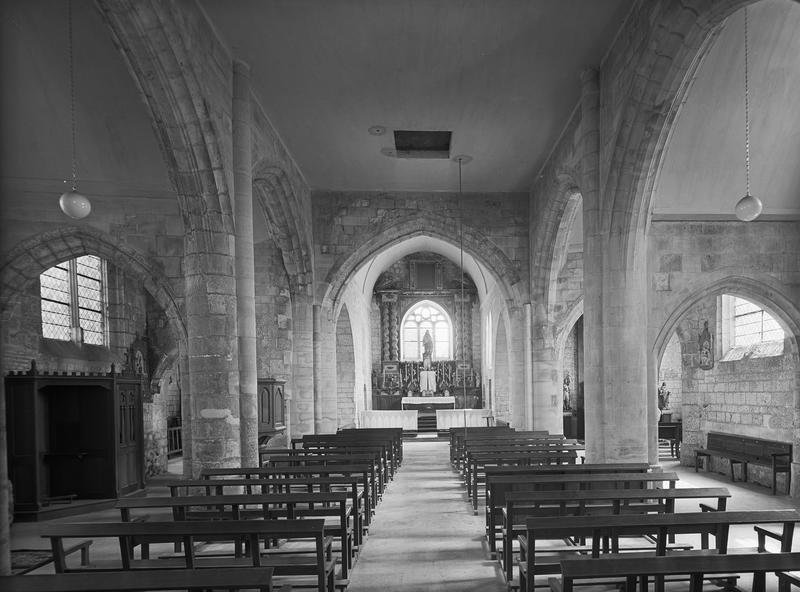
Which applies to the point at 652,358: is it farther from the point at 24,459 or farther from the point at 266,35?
the point at 24,459

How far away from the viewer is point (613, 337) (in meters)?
7.83

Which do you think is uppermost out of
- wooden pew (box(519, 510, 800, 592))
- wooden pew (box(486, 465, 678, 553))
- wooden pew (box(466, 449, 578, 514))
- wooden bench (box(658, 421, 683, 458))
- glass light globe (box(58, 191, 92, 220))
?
glass light globe (box(58, 191, 92, 220))

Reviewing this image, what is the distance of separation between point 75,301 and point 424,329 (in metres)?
16.8

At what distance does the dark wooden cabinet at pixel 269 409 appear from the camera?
41.1ft

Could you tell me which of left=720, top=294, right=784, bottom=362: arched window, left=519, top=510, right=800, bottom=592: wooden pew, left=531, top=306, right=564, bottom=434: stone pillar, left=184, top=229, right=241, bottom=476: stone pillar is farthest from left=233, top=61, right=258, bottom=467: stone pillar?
left=720, top=294, right=784, bottom=362: arched window

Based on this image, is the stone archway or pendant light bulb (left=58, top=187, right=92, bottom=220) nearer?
pendant light bulb (left=58, top=187, right=92, bottom=220)

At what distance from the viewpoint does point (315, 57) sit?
8.22 meters

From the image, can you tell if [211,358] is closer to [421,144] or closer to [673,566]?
[673,566]

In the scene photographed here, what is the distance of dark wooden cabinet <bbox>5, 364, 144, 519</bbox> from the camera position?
9.27m

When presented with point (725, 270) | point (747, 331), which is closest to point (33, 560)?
point (725, 270)

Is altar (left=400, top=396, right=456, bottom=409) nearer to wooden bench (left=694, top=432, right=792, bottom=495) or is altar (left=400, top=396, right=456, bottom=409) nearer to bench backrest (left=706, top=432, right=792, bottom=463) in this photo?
wooden bench (left=694, top=432, right=792, bottom=495)

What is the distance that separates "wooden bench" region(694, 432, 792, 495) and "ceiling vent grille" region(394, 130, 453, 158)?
747 cm

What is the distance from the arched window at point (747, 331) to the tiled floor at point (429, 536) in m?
2.40

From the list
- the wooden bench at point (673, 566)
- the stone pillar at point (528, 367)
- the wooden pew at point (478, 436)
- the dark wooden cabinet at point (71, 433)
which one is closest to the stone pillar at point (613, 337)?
the wooden pew at point (478, 436)
